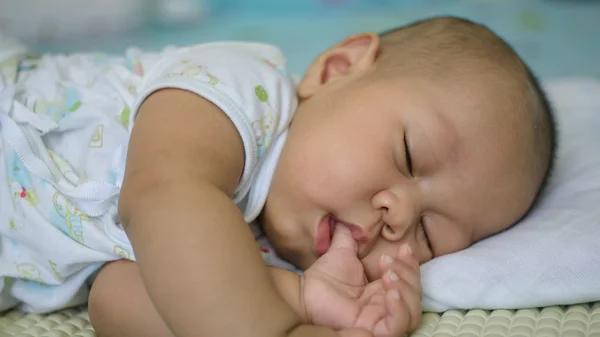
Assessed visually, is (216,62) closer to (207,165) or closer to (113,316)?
(207,165)

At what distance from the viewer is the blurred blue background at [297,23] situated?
234cm

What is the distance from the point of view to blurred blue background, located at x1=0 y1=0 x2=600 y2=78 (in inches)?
92.3

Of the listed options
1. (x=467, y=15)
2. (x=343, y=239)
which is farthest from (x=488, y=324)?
(x=467, y=15)

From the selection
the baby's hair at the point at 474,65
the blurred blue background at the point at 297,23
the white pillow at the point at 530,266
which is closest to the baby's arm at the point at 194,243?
the white pillow at the point at 530,266

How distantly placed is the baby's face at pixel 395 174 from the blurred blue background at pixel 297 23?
1.26 metres

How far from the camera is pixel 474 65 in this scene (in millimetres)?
1021

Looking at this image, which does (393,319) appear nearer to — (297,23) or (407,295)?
(407,295)

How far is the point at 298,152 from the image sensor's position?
0.98 m

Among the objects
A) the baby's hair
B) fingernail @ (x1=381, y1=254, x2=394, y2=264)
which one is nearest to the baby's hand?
fingernail @ (x1=381, y1=254, x2=394, y2=264)

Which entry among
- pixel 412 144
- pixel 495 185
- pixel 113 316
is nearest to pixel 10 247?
pixel 113 316

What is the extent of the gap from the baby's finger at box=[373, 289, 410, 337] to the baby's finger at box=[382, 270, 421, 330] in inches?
0.5

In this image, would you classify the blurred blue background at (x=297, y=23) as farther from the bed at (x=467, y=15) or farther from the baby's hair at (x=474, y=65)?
the baby's hair at (x=474, y=65)

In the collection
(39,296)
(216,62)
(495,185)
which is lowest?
(39,296)

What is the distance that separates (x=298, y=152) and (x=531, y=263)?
34cm
